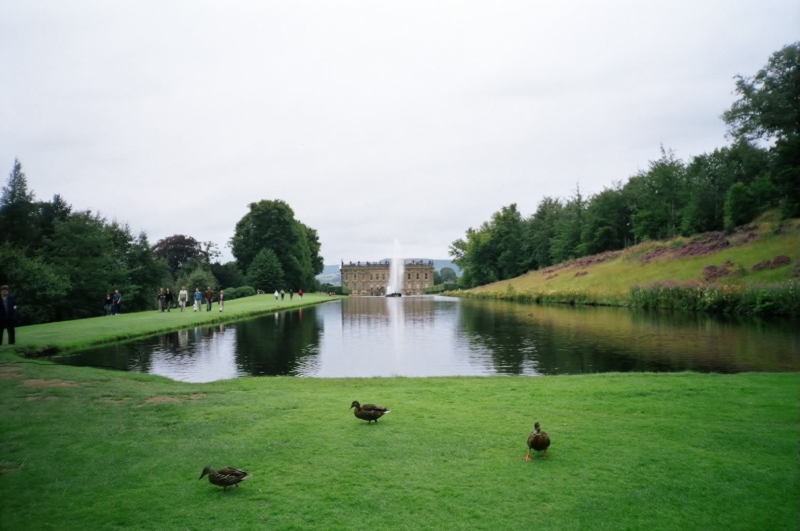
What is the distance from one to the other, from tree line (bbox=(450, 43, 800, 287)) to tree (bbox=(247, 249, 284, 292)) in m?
42.4

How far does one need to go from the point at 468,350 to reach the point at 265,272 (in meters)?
63.5

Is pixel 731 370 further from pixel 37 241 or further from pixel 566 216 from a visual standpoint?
pixel 566 216

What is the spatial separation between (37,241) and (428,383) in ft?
137

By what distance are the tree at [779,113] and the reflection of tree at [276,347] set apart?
39.6 m

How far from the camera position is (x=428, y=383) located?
13.0m

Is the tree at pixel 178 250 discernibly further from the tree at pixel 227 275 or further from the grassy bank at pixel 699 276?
the grassy bank at pixel 699 276

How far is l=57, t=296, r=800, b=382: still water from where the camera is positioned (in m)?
16.9

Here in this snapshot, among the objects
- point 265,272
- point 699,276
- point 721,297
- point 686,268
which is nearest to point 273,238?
point 265,272

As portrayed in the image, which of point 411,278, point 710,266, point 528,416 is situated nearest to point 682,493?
point 528,416

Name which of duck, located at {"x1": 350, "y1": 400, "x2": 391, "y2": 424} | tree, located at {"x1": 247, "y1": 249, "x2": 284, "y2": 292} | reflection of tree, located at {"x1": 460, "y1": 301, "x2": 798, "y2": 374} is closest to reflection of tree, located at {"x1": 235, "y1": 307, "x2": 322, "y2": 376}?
reflection of tree, located at {"x1": 460, "y1": 301, "x2": 798, "y2": 374}

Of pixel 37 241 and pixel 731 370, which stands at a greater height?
pixel 37 241

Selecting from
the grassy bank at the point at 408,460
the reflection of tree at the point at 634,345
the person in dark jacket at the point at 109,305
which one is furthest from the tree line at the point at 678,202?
the person in dark jacket at the point at 109,305

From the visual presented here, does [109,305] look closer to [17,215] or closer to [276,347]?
A: [17,215]

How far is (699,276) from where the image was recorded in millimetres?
42406
